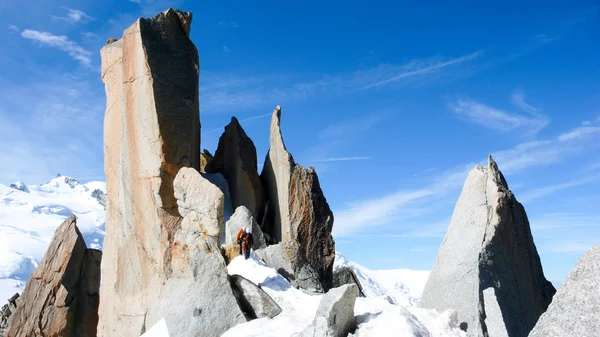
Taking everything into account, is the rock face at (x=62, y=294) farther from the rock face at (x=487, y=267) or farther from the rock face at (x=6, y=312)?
the rock face at (x=487, y=267)

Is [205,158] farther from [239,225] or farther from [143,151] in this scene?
[239,225]

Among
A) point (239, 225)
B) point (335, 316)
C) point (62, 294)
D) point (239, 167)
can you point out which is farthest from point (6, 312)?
point (335, 316)

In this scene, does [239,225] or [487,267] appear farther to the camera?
[239,225]

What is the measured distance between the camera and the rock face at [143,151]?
2003cm

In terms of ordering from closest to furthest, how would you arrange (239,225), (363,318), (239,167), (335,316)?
1. (335,316)
2. (363,318)
3. (239,225)
4. (239,167)

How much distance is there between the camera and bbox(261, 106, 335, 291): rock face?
2219 centimetres

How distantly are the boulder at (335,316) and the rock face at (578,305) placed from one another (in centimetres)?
465

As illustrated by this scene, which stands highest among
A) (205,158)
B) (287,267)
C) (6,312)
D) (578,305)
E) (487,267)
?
(205,158)

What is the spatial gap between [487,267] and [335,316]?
3.89 m

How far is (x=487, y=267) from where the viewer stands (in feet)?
39.4

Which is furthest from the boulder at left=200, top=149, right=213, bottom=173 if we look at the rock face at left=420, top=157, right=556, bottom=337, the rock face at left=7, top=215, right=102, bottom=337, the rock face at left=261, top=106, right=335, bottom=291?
the rock face at left=420, top=157, right=556, bottom=337

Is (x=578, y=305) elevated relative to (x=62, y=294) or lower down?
lower down

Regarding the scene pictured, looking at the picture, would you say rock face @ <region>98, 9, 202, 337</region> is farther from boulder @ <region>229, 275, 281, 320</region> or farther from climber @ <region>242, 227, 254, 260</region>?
boulder @ <region>229, 275, 281, 320</region>

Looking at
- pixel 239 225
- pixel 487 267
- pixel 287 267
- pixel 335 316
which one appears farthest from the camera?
pixel 239 225
